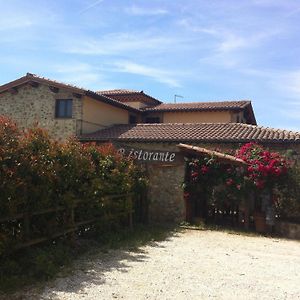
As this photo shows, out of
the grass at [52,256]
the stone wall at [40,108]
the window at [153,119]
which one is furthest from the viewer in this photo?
the window at [153,119]

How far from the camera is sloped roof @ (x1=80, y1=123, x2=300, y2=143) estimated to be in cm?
1557

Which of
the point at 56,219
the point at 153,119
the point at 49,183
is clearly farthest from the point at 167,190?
the point at 153,119

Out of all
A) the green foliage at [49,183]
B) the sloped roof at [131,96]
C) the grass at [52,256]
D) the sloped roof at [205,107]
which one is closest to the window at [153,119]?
the sloped roof at [205,107]

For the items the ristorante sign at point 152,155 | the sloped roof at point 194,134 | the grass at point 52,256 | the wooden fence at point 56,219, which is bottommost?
the grass at point 52,256

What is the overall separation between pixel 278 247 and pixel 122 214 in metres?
4.50

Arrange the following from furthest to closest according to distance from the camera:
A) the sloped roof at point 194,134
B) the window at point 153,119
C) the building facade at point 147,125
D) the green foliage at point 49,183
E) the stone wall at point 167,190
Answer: the window at point 153,119
the sloped roof at point 194,134
the building facade at point 147,125
the stone wall at point 167,190
the green foliage at point 49,183

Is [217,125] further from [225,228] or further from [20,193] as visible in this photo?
[20,193]

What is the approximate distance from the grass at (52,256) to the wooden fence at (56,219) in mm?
224

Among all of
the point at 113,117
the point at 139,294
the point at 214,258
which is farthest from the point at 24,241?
the point at 113,117

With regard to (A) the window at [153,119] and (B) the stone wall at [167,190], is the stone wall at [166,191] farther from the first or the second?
(A) the window at [153,119]

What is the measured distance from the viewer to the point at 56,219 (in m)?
8.42

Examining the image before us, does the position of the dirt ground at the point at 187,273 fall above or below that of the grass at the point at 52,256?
below

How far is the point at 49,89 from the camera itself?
789 inches

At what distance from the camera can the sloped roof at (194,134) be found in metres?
15.6
